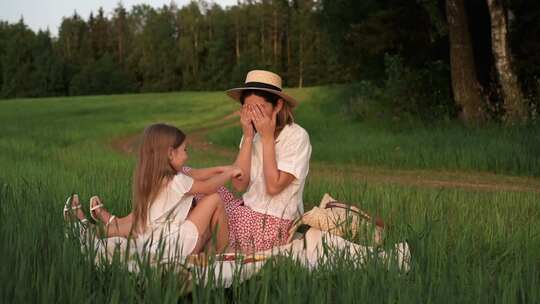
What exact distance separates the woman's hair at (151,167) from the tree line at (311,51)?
11.3 metres

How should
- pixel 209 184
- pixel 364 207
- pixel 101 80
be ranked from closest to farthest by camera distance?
pixel 209 184
pixel 364 207
pixel 101 80

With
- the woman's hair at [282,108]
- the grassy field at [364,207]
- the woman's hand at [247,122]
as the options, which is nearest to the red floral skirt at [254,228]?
the woman's hand at [247,122]

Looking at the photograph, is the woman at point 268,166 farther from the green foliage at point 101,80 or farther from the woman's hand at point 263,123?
the green foliage at point 101,80

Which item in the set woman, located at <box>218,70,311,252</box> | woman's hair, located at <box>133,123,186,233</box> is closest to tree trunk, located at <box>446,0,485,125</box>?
woman, located at <box>218,70,311,252</box>

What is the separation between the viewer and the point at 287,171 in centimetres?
514

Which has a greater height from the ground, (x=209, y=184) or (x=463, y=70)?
(x=463, y=70)

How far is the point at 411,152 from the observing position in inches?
524

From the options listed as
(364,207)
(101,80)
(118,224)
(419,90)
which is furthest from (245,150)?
(101,80)

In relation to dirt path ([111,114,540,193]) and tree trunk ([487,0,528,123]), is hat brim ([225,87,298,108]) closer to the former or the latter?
dirt path ([111,114,540,193])

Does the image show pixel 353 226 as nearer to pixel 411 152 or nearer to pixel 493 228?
pixel 493 228

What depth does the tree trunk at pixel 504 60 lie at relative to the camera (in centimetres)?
1490

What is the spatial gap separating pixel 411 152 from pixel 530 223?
7272mm

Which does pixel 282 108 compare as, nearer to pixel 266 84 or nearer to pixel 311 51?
pixel 266 84

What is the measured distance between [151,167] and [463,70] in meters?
12.5
